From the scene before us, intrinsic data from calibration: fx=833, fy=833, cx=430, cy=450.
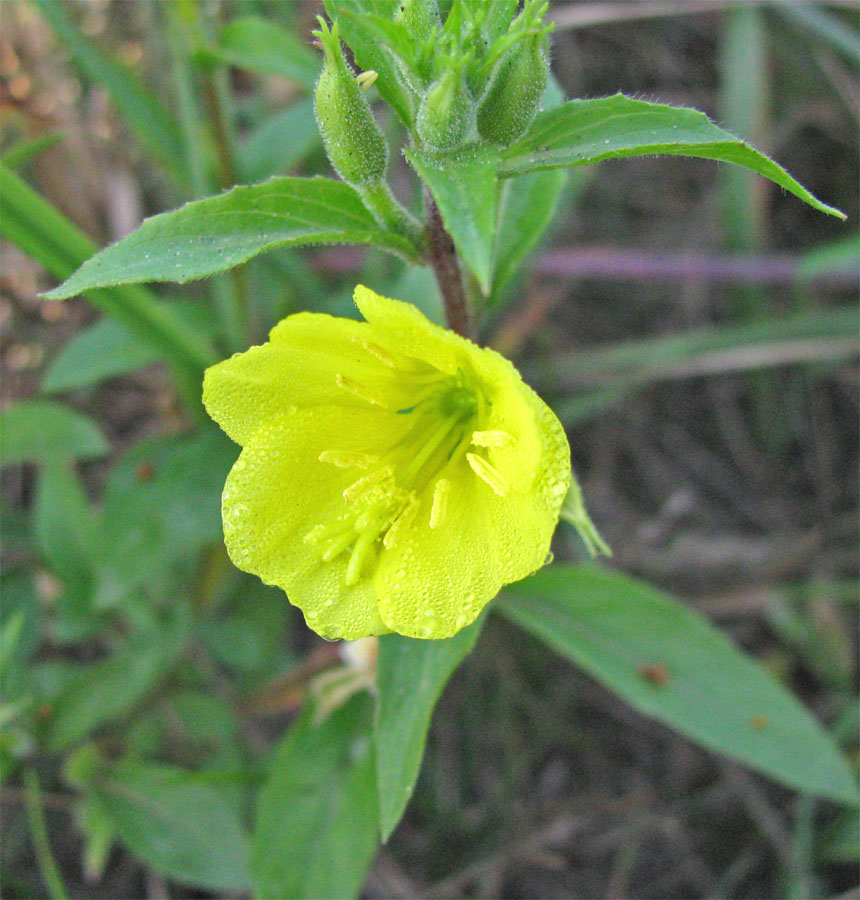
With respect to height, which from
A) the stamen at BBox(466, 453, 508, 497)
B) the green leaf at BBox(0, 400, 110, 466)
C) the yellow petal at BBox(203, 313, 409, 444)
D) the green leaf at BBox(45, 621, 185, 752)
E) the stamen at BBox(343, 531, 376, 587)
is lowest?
the green leaf at BBox(45, 621, 185, 752)

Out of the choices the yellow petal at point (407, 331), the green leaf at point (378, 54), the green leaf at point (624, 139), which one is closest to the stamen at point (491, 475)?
the yellow petal at point (407, 331)

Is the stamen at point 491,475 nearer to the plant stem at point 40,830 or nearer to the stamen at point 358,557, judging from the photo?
the stamen at point 358,557

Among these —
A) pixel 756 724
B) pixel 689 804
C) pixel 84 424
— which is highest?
pixel 84 424

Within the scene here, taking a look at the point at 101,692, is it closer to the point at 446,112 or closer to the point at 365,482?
the point at 365,482

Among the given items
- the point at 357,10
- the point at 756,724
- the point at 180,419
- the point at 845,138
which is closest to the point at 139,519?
the point at 180,419

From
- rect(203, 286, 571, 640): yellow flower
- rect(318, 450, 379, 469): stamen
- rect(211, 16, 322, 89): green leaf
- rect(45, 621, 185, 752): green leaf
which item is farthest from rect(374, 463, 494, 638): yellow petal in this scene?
rect(211, 16, 322, 89): green leaf

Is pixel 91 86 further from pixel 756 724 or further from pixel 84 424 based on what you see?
pixel 756 724

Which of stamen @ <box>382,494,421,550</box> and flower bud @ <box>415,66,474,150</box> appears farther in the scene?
stamen @ <box>382,494,421,550</box>

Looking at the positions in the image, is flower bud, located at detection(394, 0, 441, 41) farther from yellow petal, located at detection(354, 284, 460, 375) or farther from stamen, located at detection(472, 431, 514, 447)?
stamen, located at detection(472, 431, 514, 447)
